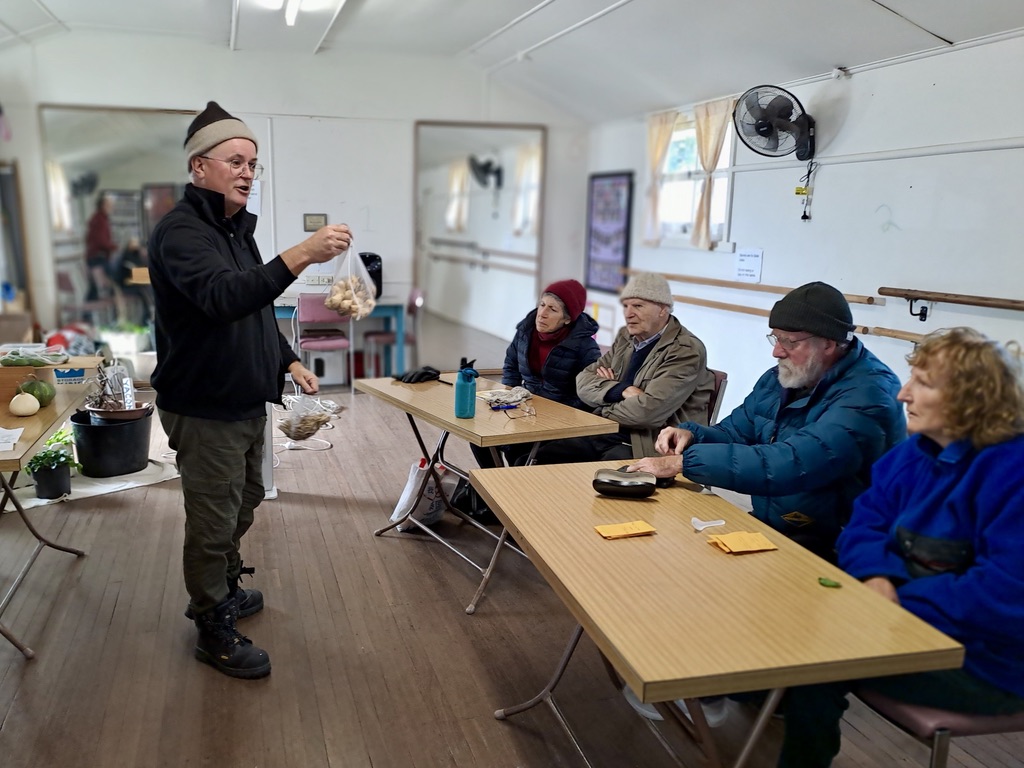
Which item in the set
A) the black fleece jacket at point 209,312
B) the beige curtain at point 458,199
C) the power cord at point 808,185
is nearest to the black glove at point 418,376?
the black fleece jacket at point 209,312

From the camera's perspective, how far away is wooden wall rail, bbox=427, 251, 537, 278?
843 cm

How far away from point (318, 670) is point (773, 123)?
3.80 m

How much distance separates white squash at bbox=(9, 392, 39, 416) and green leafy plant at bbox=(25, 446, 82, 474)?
3.62 feet

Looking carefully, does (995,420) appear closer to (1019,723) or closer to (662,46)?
(1019,723)

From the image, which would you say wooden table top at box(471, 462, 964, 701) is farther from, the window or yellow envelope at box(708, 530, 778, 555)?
the window

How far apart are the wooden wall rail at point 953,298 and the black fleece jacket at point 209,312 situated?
3.12 metres

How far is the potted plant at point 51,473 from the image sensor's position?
369 cm

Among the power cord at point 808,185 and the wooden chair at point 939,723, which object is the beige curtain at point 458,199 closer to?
the power cord at point 808,185

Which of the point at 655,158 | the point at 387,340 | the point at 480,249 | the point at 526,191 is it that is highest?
the point at 655,158

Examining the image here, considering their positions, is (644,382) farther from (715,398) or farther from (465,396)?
(465,396)

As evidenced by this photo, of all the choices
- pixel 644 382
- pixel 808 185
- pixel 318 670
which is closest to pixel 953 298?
pixel 808 185

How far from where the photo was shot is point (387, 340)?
20.7 feet

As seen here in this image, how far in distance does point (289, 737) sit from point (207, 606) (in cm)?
49

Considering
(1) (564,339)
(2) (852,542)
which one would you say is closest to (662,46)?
(1) (564,339)
